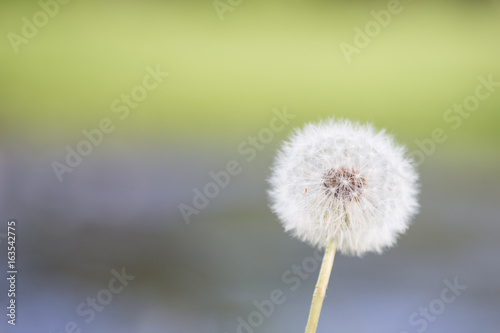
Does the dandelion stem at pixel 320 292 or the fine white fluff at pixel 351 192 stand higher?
the fine white fluff at pixel 351 192

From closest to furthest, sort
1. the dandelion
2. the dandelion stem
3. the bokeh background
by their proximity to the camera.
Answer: the dandelion stem < the dandelion < the bokeh background

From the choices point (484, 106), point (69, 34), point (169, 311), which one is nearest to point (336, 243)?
point (169, 311)

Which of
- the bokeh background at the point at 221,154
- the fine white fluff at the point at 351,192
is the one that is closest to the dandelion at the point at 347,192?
the fine white fluff at the point at 351,192

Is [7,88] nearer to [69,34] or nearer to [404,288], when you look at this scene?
[69,34]

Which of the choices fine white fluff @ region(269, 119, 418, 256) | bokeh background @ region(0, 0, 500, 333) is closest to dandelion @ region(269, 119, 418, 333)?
fine white fluff @ region(269, 119, 418, 256)

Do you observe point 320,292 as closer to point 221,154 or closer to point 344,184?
point 344,184

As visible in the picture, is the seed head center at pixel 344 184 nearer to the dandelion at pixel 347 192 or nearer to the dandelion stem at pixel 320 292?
the dandelion at pixel 347 192

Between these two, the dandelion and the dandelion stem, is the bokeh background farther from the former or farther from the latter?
the dandelion stem
